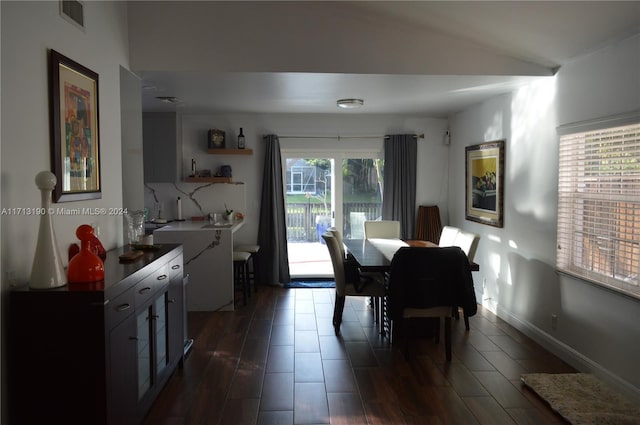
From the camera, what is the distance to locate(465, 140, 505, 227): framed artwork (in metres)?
4.71

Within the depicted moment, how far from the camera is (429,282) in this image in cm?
355

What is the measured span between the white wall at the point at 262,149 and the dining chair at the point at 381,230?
0.89 meters

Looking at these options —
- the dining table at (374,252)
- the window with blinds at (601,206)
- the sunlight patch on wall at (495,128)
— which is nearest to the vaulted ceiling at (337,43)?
the window with blinds at (601,206)

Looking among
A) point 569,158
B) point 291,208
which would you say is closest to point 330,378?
point 569,158

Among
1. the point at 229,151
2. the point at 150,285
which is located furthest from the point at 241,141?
the point at 150,285

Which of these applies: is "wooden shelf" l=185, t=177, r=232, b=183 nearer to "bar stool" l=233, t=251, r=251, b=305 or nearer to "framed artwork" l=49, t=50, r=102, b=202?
"bar stool" l=233, t=251, r=251, b=305

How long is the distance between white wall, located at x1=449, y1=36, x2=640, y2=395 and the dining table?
62 cm

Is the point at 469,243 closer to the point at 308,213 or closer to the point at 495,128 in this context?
the point at 495,128

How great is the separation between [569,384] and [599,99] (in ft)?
6.45

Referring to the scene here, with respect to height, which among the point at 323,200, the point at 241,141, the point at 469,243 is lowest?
the point at 469,243

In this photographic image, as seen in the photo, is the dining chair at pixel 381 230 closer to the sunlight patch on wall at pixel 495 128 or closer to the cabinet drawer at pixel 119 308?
the sunlight patch on wall at pixel 495 128

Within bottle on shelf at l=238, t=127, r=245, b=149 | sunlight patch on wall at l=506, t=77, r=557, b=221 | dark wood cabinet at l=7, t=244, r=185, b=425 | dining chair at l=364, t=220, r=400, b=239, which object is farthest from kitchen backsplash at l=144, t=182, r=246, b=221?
dark wood cabinet at l=7, t=244, r=185, b=425

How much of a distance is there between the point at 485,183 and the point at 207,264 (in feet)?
10.2

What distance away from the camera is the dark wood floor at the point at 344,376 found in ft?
9.12
